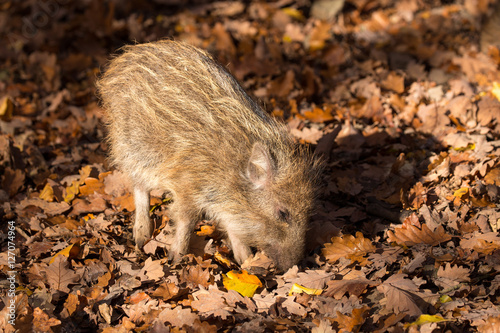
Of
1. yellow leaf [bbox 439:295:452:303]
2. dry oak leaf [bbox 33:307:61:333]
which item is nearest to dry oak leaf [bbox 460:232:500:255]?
yellow leaf [bbox 439:295:452:303]

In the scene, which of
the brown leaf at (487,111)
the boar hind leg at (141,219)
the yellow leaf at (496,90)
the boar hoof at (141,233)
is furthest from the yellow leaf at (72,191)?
the yellow leaf at (496,90)

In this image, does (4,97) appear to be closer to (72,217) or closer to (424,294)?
(72,217)

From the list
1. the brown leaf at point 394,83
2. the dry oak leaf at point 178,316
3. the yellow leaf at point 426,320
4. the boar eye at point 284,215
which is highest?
the brown leaf at point 394,83

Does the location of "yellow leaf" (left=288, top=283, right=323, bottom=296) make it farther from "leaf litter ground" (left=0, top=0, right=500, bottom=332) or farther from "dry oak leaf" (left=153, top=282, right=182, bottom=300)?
"dry oak leaf" (left=153, top=282, right=182, bottom=300)

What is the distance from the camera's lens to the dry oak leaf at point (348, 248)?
3.73 m

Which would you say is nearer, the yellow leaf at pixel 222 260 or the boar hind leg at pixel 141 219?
the yellow leaf at pixel 222 260

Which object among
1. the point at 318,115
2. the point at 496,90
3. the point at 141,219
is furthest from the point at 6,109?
the point at 496,90

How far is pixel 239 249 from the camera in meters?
4.14

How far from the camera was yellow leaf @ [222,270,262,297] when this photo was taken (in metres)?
3.56

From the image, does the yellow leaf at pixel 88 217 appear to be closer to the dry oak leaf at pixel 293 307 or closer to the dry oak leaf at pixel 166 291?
the dry oak leaf at pixel 166 291

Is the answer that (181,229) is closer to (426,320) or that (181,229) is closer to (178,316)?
(178,316)

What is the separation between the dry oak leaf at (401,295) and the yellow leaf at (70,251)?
7.81ft

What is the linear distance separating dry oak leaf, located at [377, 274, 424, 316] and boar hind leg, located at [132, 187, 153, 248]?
2.07 metres

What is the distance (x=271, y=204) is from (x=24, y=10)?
21.1ft
